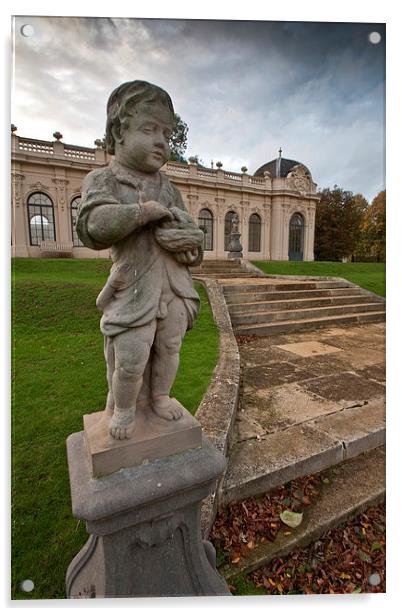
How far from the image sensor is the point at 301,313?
6.33 meters

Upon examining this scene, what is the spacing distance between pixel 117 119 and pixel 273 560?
2165 mm

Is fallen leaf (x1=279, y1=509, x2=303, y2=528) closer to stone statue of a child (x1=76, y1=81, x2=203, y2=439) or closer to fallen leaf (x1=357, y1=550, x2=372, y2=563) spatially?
fallen leaf (x1=357, y1=550, x2=372, y2=563)

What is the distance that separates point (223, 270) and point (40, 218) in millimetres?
10511

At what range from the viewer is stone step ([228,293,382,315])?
6.07 m

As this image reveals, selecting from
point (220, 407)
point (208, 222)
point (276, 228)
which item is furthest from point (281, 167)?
point (220, 407)

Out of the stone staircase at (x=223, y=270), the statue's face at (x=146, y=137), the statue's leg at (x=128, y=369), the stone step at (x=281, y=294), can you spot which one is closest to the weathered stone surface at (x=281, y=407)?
the statue's leg at (x=128, y=369)

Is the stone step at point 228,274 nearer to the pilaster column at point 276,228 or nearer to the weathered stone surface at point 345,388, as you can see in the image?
the weathered stone surface at point 345,388

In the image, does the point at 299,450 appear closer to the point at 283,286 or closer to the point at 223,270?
the point at 283,286

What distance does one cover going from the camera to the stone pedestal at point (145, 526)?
3.56ft

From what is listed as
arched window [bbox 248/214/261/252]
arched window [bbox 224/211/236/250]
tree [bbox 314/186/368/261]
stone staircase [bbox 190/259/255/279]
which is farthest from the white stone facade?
stone staircase [bbox 190/259/255/279]

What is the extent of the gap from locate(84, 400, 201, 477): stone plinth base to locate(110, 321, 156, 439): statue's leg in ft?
0.15

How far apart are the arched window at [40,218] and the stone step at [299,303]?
13.2 meters

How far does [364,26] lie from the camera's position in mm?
1539
